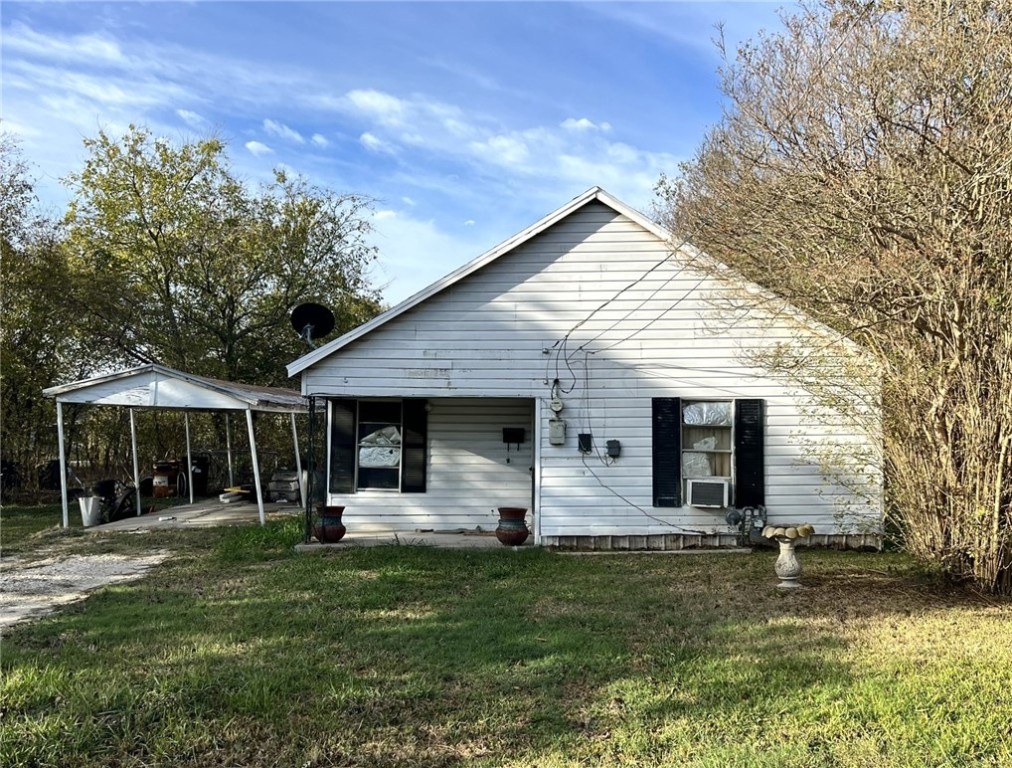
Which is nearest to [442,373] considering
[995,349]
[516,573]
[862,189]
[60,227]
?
[516,573]

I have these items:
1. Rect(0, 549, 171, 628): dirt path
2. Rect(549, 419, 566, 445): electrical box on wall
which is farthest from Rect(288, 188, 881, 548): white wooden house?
Rect(0, 549, 171, 628): dirt path

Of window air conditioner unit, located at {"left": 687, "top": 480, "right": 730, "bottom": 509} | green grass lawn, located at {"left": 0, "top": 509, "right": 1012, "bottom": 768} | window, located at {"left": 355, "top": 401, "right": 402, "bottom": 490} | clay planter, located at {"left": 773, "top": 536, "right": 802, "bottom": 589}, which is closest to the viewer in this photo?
green grass lawn, located at {"left": 0, "top": 509, "right": 1012, "bottom": 768}

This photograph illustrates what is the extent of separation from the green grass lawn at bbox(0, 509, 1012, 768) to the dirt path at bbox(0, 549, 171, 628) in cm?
44

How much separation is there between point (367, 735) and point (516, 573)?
14.5 feet

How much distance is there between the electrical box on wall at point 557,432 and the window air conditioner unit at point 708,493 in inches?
70.0

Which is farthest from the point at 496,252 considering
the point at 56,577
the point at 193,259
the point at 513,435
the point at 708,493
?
the point at 193,259

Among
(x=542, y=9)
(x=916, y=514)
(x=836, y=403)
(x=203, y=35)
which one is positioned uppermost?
(x=542, y=9)

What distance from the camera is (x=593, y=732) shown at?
13.0 ft

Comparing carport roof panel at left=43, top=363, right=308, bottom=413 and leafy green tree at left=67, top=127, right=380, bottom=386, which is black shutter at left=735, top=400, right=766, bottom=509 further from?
leafy green tree at left=67, top=127, right=380, bottom=386

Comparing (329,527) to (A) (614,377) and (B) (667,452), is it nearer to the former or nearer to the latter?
(A) (614,377)

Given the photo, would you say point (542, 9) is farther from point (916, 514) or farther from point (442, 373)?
point (916, 514)

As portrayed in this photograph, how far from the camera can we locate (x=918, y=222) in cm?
629

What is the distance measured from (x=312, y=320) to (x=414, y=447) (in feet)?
10.3

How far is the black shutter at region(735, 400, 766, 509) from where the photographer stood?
32.1 feet
